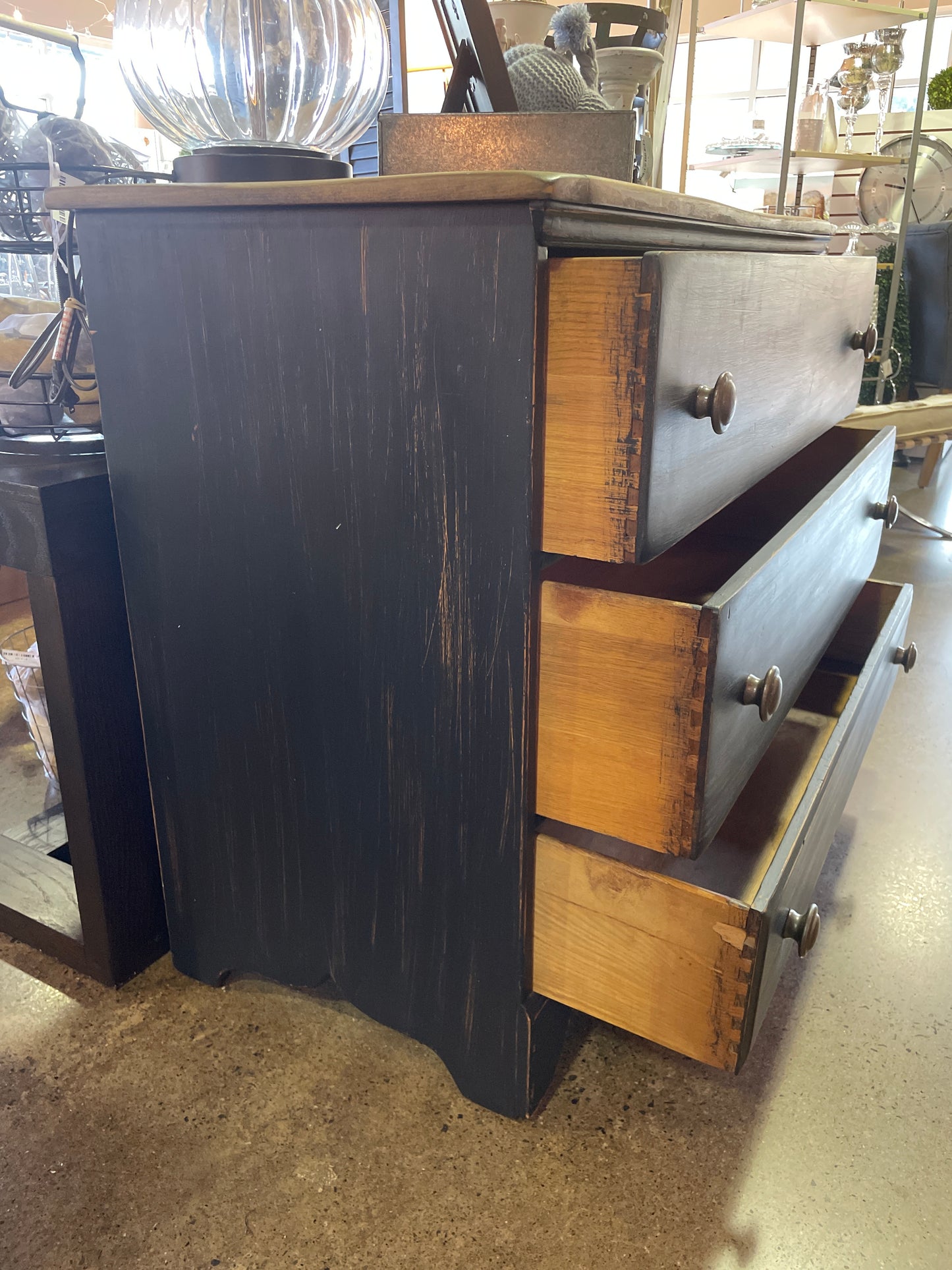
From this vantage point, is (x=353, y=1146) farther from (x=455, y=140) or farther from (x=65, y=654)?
(x=455, y=140)

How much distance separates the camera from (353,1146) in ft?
2.36

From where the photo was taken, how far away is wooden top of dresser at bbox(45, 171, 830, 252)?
0.48m

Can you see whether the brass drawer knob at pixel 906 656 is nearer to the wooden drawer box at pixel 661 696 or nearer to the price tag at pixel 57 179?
the wooden drawer box at pixel 661 696

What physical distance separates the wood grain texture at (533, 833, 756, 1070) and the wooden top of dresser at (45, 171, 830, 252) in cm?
42

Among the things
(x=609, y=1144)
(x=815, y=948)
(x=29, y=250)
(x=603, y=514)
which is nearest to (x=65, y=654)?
(x=29, y=250)

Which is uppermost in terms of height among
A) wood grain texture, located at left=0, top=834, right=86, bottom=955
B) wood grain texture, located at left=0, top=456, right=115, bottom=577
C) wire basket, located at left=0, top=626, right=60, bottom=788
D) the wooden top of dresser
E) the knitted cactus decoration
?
the knitted cactus decoration

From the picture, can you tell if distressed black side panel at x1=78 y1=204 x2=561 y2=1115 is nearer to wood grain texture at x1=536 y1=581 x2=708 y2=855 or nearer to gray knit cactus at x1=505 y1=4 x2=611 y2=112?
wood grain texture at x1=536 y1=581 x2=708 y2=855

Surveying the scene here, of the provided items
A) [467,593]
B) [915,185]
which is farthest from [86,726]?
[915,185]

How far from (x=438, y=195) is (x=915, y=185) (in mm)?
3836

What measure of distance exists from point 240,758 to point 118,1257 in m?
0.36

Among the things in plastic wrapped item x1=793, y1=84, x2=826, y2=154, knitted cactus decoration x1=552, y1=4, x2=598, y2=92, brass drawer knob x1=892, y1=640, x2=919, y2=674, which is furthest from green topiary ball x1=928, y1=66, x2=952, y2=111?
knitted cactus decoration x1=552, y1=4, x2=598, y2=92

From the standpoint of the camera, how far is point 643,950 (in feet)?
2.08

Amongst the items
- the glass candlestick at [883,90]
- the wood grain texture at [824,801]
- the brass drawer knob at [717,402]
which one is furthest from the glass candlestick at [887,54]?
the brass drawer knob at [717,402]

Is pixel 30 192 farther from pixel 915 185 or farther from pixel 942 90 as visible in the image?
pixel 942 90
